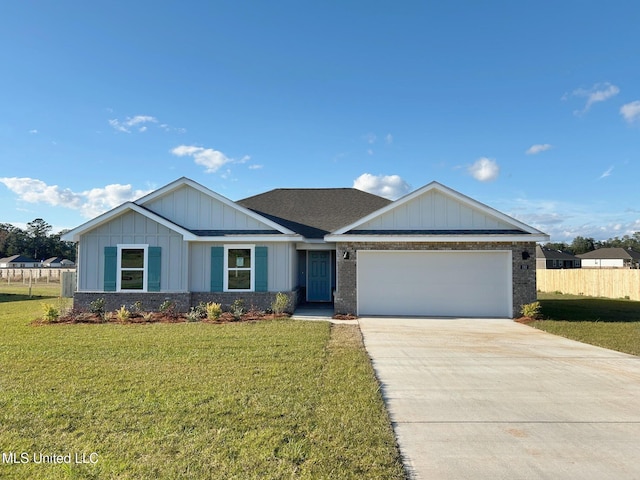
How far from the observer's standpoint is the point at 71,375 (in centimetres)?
586

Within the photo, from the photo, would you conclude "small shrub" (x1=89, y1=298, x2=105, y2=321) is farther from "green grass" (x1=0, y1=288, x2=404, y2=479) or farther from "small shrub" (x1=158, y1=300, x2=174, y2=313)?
"green grass" (x1=0, y1=288, x2=404, y2=479)

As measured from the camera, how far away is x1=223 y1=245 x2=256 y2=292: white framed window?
13227mm

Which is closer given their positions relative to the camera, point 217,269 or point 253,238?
point 253,238

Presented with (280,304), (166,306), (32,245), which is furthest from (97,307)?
(32,245)

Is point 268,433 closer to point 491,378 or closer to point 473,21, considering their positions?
point 491,378

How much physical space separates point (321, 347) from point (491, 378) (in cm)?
321

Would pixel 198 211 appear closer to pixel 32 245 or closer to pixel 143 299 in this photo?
pixel 143 299

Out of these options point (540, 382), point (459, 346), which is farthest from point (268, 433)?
point (459, 346)

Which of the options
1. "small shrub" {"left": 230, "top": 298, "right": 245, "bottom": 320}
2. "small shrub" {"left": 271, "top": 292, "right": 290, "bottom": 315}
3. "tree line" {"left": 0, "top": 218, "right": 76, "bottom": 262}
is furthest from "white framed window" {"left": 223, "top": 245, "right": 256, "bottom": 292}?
"tree line" {"left": 0, "top": 218, "right": 76, "bottom": 262}

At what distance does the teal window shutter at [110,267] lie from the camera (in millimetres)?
12891

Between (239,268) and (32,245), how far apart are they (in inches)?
3564

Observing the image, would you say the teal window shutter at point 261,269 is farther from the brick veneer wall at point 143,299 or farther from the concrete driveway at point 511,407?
the concrete driveway at point 511,407

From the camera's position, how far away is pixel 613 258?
195 feet

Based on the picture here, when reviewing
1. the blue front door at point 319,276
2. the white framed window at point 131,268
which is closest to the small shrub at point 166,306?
the white framed window at point 131,268
